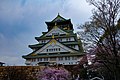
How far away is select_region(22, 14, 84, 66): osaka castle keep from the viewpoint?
42.9 meters

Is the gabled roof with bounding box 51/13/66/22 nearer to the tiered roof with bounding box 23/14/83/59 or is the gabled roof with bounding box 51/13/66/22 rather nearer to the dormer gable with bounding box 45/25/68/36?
the tiered roof with bounding box 23/14/83/59

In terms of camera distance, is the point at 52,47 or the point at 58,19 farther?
the point at 58,19

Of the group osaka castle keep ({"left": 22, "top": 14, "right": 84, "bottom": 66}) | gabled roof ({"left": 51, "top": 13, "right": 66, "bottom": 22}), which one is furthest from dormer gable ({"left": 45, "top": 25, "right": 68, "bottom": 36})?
gabled roof ({"left": 51, "top": 13, "right": 66, "bottom": 22})

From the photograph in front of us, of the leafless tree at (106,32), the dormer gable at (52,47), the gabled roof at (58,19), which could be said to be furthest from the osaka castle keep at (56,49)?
the leafless tree at (106,32)

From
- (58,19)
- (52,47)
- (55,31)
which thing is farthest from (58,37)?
(58,19)

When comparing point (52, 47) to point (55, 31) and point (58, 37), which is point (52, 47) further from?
point (55, 31)

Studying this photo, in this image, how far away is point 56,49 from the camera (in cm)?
4466

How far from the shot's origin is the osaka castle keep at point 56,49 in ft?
141

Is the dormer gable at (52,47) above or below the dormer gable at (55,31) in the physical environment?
below

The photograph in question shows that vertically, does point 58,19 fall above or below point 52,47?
above

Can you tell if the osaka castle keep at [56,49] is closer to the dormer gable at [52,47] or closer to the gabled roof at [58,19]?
the dormer gable at [52,47]

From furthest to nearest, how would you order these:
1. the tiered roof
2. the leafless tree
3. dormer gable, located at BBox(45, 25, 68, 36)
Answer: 1. dormer gable, located at BBox(45, 25, 68, 36)
2. the tiered roof
3. the leafless tree

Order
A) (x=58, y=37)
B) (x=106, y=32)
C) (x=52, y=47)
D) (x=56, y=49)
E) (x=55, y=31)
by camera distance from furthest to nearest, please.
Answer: (x=55, y=31) → (x=58, y=37) → (x=52, y=47) → (x=56, y=49) → (x=106, y=32)

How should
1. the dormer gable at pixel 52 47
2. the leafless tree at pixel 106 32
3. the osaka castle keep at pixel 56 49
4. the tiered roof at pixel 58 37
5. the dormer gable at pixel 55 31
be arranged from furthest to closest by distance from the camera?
the dormer gable at pixel 55 31 < the dormer gable at pixel 52 47 < the tiered roof at pixel 58 37 < the osaka castle keep at pixel 56 49 < the leafless tree at pixel 106 32
